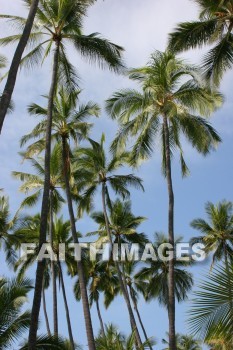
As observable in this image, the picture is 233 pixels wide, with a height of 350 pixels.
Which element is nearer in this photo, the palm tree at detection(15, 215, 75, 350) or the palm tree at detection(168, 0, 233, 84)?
the palm tree at detection(168, 0, 233, 84)

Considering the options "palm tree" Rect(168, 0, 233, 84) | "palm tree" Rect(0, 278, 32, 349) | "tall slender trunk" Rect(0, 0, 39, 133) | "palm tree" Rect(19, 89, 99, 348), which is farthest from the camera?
"palm tree" Rect(19, 89, 99, 348)

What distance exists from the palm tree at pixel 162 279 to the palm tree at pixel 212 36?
21.1 metres

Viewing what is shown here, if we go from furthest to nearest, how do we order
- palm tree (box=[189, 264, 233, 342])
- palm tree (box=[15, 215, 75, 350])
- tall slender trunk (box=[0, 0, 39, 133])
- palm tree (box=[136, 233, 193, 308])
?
palm tree (box=[136, 233, 193, 308]) → palm tree (box=[15, 215, 75, 350]) → tall slender trunk (box=[0, 0, 39, 133]) → palm tree (box=[189, 264, 233, 342])

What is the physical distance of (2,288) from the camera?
14.2 meters

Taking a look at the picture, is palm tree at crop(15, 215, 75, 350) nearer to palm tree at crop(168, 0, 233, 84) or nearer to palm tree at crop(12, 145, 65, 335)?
palm tree at crop(12, 145, 65, 335)

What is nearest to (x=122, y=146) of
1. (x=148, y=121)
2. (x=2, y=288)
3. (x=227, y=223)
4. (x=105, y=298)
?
(x=148, y=121)

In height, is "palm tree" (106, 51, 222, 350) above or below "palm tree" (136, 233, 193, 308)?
above

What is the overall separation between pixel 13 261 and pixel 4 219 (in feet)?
8.44

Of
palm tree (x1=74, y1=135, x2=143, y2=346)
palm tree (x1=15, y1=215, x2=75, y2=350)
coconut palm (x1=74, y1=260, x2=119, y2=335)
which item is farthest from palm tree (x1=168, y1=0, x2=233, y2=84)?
coconut palm (x1=74, y1=260, x2=119, y2=335)

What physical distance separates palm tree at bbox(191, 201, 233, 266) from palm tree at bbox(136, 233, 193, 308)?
9.30 feet

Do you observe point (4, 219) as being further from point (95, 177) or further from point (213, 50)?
point (213, 50)

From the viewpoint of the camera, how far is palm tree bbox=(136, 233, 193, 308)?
116ft

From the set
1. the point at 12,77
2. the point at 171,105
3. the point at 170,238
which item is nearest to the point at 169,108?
the point at 171,105

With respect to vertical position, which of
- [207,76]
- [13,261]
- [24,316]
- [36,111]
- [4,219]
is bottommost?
[24,316]
